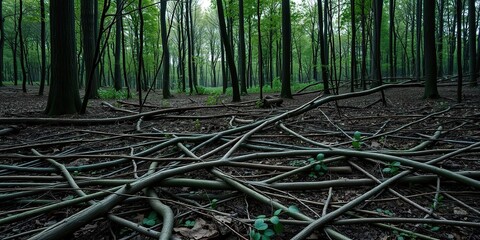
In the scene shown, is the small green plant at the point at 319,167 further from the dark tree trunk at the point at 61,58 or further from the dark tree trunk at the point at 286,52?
the dark tree trunk at the point at 286,52

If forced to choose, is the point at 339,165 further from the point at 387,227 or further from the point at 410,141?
the point at 410,141

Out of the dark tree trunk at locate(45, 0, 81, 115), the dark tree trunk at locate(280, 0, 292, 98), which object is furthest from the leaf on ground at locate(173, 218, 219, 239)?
the dark tree trunk at locate(280, 0, 292, 98)

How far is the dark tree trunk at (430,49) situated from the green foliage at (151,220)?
26.6 ft

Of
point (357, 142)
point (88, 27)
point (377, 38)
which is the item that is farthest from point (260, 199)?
point (88, 27)

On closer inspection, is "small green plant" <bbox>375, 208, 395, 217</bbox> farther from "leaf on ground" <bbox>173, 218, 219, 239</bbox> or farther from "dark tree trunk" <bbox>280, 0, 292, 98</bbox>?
"dark tree trunk" <bbox>280, 0, 292, 98</bbox>

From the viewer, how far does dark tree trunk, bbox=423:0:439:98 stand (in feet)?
22.5

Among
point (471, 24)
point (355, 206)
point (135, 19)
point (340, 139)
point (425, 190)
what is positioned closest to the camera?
point (355, 206)

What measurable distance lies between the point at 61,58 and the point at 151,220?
580cm

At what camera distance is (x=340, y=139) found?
3.45 meters

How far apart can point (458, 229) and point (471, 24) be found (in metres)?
13.1

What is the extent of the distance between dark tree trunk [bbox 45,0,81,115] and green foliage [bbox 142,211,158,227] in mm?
5413

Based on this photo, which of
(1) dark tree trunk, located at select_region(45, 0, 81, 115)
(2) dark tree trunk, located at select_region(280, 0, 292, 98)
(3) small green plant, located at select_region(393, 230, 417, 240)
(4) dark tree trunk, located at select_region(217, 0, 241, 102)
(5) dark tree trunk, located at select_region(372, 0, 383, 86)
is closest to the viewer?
(3) small green plant, located at select_region(393, 230, 417, 240)

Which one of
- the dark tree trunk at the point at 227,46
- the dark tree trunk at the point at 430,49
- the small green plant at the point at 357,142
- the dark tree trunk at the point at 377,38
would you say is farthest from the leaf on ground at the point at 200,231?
the dark tree trunk at the point at 430,49

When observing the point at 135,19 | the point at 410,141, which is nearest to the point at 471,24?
the point at 410,141
